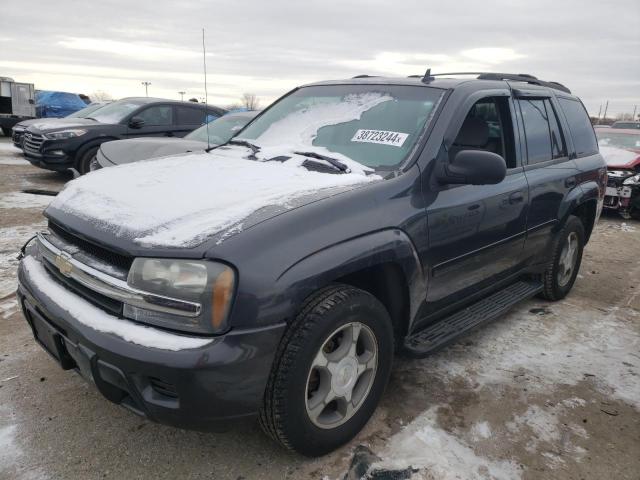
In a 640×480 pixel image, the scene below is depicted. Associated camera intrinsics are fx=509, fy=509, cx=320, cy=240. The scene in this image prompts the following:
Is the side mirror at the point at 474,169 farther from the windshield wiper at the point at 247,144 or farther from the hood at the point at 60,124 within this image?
the hood at the point at 60,124

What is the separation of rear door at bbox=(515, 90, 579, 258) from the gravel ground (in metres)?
0.84

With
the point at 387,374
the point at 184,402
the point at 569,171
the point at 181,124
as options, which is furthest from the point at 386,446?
the point at 181,124

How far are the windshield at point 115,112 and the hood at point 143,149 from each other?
324 centimetres

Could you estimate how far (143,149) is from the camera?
6.36m

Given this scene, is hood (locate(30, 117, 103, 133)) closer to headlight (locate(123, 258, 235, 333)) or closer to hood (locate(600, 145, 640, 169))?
headlight (locate(123, 258, 235, 333))

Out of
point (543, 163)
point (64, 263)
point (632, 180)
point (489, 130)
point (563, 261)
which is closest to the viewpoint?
point (64, 263)

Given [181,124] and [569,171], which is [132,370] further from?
[181,124]

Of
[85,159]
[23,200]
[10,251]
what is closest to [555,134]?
[10,251]

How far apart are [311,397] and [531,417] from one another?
1311 millimetres

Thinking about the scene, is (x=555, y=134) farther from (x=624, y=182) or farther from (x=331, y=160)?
(x=624, y=182)

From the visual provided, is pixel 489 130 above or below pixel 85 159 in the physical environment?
above

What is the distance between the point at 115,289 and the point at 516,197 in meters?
2.55

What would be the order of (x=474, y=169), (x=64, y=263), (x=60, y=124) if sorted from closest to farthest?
(x=64, y=263)
(x=474, y=169)
(x=60, y=124)

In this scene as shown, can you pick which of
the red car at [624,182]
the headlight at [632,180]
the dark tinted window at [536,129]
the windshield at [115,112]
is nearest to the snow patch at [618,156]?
the red car at [624,182]
